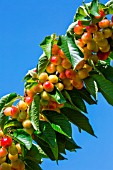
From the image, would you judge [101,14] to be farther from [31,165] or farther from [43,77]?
[31,165]

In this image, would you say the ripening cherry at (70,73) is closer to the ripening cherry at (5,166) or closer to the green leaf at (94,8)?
the green leaf at (94,8)

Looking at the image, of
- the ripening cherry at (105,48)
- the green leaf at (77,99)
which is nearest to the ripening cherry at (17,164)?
the green leaf at (77,99)

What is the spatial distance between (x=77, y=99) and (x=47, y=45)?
0.25 metres

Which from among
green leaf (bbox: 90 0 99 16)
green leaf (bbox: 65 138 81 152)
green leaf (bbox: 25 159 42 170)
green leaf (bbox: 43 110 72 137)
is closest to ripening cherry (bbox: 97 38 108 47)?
green leaf (bbox: 90 0 99 16)

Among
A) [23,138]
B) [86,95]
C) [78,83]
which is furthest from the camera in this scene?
[86,95]

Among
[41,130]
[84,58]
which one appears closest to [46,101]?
[41,130]

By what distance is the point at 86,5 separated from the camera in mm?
1681

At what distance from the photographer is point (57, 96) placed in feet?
5.25

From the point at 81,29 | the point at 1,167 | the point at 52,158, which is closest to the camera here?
the point at 1,167

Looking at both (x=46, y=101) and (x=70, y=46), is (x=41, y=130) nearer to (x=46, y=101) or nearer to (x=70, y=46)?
(x=46, y=101)

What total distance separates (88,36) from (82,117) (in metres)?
0.34

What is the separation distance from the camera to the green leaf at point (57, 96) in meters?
1.57

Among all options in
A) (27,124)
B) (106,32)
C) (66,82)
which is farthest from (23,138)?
(106,32)

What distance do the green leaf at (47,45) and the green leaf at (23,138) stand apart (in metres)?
0.31
